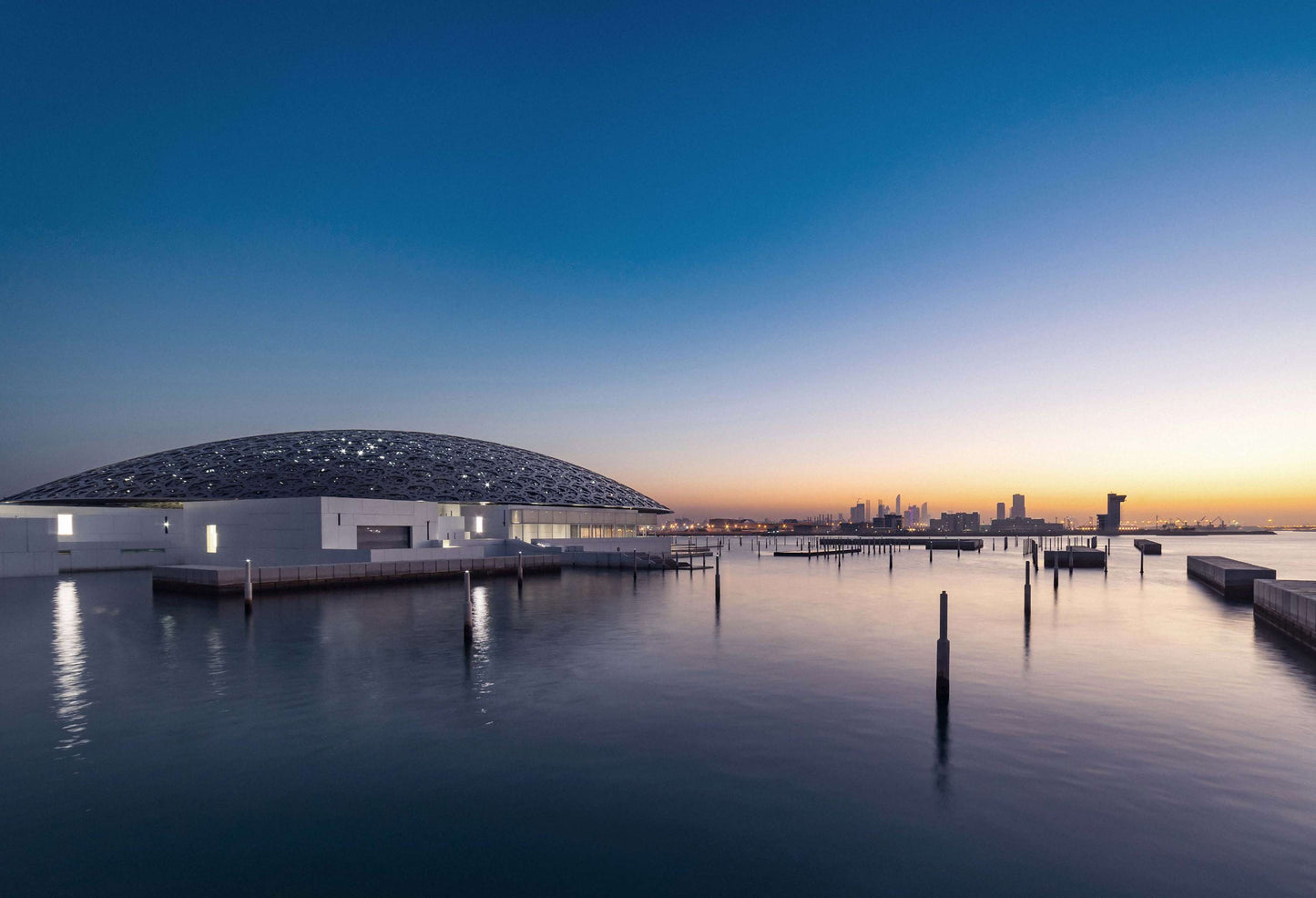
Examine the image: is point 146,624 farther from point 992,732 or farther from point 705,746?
point 992,732

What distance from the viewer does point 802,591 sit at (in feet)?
161

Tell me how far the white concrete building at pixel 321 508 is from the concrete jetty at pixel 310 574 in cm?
179

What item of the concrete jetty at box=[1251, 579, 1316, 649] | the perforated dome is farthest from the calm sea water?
the perforated dome

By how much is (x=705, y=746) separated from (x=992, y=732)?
6445 mm

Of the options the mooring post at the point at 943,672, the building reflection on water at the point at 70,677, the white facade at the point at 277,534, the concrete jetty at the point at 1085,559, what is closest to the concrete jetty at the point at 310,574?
the white facade at the point at 277,534

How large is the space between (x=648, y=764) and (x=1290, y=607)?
2946cm

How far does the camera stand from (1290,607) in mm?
28469

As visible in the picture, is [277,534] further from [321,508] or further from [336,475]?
[336,475]

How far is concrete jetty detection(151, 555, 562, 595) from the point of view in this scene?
40.4 m

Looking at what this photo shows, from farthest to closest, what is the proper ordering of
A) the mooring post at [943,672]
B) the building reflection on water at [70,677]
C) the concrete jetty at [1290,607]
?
the concrete jetty at [1290,607]
the mooring post at [943,672]
the building reflection on water at [70,677]

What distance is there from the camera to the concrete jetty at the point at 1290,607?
25750 millimetres

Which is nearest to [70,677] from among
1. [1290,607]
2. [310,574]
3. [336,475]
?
[310,574]

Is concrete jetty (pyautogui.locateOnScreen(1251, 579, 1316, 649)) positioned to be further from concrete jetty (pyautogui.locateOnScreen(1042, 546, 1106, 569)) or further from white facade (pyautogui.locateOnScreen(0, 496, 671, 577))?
white facade (pyautogui.locateOnScreen(0, 496, 671, 577))

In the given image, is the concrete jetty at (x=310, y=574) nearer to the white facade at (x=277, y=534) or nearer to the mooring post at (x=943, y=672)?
the white facade at (x=277, y=534)
